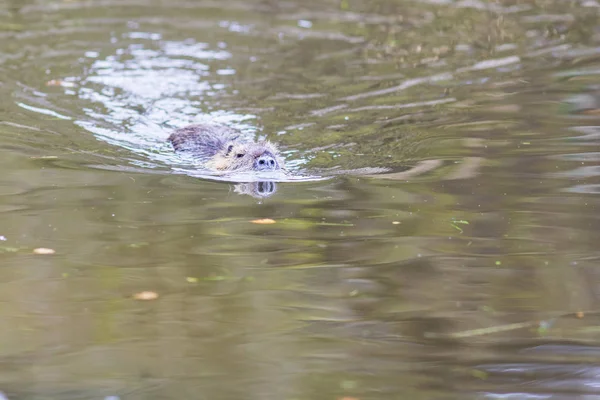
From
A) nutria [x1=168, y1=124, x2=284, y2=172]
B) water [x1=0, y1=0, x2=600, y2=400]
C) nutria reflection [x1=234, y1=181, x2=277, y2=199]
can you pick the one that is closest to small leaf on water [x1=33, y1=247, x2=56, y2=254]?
water [x1=0, y1=0, x2=600, y2=400]

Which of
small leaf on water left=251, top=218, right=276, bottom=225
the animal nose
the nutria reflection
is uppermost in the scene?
the animal nose

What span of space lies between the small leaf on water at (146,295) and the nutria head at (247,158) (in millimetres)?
2097

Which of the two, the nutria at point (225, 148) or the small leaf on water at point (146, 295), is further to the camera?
the nutria at point (225, 148)

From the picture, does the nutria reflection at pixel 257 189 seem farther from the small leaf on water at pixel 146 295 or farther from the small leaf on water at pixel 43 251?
the small leaf on water at pixel 146 295

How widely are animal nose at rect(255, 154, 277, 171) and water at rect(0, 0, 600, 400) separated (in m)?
0.32

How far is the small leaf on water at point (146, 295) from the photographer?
4.16 m

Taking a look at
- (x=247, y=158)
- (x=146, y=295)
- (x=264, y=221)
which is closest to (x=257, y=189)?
(x=247, y=158)

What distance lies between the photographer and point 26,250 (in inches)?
185

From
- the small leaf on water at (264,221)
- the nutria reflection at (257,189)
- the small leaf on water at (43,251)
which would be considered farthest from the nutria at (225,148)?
the small leaf on water at (43,251)

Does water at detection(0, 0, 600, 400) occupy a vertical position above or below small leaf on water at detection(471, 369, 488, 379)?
above

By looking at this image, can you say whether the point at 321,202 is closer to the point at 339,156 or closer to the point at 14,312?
the point at 339,156

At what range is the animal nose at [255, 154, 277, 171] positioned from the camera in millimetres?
6156

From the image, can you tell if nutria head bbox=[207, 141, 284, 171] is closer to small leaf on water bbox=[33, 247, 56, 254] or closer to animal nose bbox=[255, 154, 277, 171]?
animal nose bbox=[255, 154, 277, 171]

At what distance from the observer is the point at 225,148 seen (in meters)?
6.73
